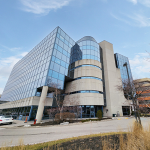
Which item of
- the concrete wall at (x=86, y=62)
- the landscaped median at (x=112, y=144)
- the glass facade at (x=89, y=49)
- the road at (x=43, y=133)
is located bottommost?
the road at (x=43, y=133)

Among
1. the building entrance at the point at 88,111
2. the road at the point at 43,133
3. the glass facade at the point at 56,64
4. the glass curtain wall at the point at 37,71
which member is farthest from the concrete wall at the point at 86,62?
the road at the point at 43,133

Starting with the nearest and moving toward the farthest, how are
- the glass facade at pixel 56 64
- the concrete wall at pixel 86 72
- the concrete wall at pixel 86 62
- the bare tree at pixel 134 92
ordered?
the bare tree at pixel 134 92 < the glass facade at pixel 56 64 < the concrete wall at pixel 86 72 < the concrete wall at pixel 86 62

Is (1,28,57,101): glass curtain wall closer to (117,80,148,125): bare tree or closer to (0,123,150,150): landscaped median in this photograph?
(117,80,148,125): bare tree

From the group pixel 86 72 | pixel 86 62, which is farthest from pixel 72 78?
pixel 86 62

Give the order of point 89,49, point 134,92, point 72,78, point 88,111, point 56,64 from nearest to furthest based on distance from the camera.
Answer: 1. point 134,92
2. point 56,64
3. point 88,111
4. point 72,78
5. point 89,49

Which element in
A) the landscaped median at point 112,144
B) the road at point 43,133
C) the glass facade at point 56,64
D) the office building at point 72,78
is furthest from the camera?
the office building at point 72,78

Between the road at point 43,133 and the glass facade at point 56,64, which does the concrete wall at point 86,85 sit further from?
the road at point 43,133

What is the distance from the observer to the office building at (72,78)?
20859mm

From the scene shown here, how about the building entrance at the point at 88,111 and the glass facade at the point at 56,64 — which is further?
the building entrance at the point at 88,111

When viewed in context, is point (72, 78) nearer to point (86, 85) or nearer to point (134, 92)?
point (86, 85)

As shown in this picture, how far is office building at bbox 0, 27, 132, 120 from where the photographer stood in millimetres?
20859

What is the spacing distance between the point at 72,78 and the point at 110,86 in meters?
13.1

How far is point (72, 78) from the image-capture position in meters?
27.4

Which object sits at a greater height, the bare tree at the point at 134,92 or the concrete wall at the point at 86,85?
the concrete wall at the point at 86,85
